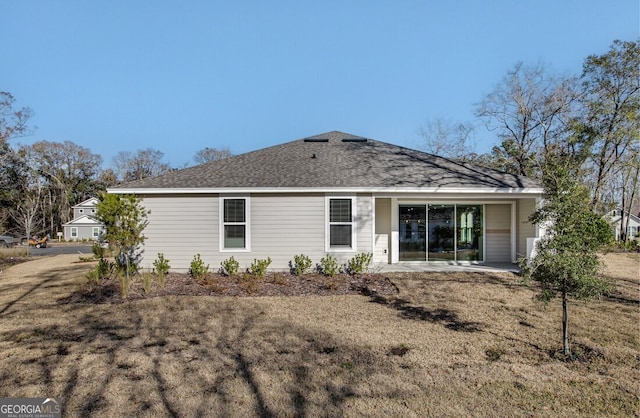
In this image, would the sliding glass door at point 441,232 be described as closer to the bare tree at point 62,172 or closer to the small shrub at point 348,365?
the small shrub at point 348,365

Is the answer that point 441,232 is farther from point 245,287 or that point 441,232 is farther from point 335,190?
point 245,287

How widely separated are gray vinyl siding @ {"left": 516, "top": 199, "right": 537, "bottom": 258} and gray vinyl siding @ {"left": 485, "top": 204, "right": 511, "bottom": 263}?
31 centimetres

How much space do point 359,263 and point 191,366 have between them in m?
7.02

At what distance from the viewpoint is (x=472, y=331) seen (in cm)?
611

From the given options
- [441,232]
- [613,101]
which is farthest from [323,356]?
[613,101]

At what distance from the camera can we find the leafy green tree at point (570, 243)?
4867 millimetres

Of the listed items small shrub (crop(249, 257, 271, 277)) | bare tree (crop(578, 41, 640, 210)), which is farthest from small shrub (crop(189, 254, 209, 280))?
bare tree (crop(578, 41, 640, 210))

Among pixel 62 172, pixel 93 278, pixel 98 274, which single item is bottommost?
pixel 93 278

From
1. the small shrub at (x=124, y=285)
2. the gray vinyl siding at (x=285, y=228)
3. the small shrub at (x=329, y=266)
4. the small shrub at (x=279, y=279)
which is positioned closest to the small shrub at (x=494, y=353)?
the small shrub at (x=279, y=279)

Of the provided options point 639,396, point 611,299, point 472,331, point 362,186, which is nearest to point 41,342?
point 472,331

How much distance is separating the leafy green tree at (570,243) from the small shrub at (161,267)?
8235 mm

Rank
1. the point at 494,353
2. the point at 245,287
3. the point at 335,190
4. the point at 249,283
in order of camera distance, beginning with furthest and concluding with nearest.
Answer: the point at 335,190 → the point at 249,283 → the point at 245,287 → the point at 494,353

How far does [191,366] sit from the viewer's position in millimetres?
4590

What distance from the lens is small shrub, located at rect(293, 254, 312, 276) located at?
10873 mm
